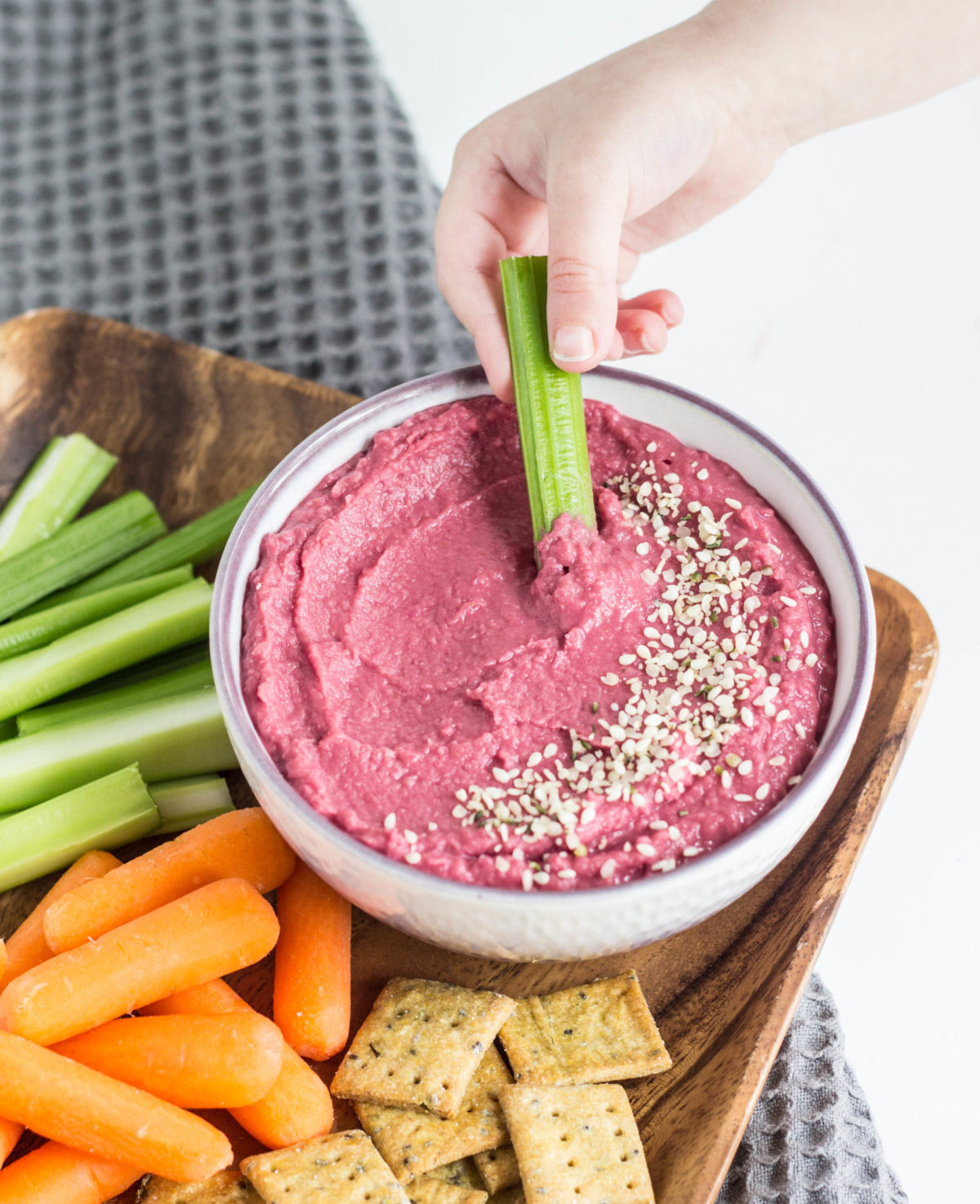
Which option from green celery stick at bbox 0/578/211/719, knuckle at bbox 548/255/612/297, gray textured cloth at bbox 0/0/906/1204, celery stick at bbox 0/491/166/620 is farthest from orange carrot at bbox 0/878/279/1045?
gray textured cloth at bbox 0/0/906/1204

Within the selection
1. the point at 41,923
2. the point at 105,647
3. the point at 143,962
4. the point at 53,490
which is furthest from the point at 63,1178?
the point at 53,490

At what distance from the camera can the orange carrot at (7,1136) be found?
7.77 ft

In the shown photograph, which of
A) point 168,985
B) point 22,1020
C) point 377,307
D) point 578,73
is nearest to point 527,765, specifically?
point 168,985

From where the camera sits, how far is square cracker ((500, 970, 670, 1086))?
2473 mm

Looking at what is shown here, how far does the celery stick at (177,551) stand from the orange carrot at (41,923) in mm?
857

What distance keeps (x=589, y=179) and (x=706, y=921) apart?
169 centimetres

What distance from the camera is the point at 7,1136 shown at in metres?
2.38

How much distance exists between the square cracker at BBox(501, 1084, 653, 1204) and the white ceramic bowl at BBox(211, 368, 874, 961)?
0.95ft

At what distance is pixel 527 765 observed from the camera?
236 cm

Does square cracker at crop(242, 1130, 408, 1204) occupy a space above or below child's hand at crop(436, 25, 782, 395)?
below

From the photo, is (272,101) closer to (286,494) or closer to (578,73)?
(578,73)

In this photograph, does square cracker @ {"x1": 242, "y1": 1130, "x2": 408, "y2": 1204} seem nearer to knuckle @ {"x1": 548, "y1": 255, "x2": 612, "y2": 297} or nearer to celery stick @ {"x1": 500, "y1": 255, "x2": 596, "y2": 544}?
celery stick @ {"x1": 500, "y1": 255, "x2": 596, "y2": 544}

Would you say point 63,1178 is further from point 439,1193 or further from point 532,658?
point 532,658

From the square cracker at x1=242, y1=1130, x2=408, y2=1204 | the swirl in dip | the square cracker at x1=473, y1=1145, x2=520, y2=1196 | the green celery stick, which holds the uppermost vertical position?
the swirl in dip
